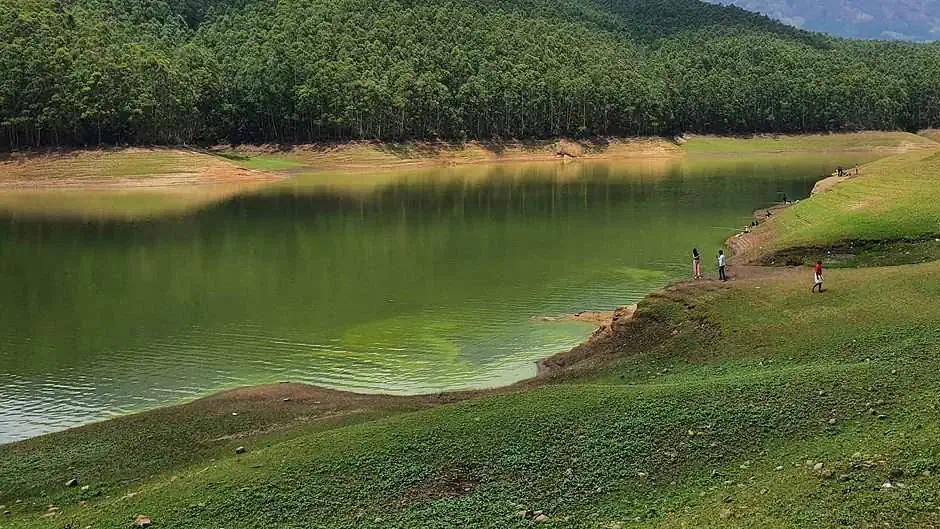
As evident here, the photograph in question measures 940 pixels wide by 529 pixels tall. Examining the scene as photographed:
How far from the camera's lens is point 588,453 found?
59.8 ft

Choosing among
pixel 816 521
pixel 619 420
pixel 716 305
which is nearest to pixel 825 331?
pixel 716 305

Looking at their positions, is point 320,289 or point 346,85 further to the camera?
point 346,85

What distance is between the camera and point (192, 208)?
86.3 metres

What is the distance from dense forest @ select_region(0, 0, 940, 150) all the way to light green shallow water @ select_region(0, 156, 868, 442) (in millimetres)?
45450

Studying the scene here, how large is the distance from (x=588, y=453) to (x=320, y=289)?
31618 mm

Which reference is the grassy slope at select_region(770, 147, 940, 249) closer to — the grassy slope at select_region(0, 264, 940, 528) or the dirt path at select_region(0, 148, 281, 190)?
the grassy slope at select_region(0, 264, 940, 528)

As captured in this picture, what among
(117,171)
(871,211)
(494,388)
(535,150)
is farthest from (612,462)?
(535,150)

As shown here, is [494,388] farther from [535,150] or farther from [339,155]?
[535,150]

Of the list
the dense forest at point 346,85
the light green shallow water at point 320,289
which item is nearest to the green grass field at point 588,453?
the light green shallow water at point 320,289

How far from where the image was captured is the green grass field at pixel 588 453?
595 inches


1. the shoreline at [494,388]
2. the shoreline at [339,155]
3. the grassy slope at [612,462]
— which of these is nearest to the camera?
the grassy slope at [612,462]

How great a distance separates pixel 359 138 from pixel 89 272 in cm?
9630

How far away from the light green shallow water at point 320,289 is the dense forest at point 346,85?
45450 mm

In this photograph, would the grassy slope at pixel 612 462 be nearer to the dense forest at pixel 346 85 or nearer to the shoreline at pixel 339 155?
the shoreline at pixel 339 155
